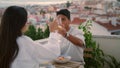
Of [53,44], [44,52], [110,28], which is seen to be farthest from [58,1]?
[44,52]

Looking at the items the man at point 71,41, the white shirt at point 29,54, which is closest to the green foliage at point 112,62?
the man at point 71,41

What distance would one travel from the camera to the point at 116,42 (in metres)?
3.76

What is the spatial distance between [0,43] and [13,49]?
11 cm

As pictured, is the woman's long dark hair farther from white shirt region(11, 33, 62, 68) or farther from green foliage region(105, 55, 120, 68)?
green foliage region(105, 55, 120, 68)

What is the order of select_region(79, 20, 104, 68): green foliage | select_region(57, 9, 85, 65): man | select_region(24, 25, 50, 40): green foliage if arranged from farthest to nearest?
select_region(24, 25, 50, 40): green foliage, select_region(79, 20, 104, 68): green foliage, select_region(57, 9, 85, 65): man

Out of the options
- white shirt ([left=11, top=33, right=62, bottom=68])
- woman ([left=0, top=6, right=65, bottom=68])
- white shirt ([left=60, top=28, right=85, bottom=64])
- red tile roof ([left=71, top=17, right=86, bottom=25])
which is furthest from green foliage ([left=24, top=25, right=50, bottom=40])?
woman ([left=0, top=6, right=65, bottom=68])

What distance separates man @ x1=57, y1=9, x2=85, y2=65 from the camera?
2715 mm

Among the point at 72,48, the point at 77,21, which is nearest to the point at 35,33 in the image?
the point at 77,21

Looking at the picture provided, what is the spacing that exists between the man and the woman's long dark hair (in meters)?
1.00

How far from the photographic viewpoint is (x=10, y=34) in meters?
1.73

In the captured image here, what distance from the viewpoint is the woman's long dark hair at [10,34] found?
172cm

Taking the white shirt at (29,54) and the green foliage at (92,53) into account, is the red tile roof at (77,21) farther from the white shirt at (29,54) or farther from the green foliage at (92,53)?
the white shirt at (29,54)

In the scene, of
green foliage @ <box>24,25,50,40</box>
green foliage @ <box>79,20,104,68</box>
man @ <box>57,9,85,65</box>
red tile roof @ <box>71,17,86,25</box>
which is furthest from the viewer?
red tile roof @ <box>71,17,86,25</box>

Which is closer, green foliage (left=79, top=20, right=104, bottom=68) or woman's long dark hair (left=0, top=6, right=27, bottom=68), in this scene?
woman's long dark hair (left=0, top=6, right=27, bottom=68)
